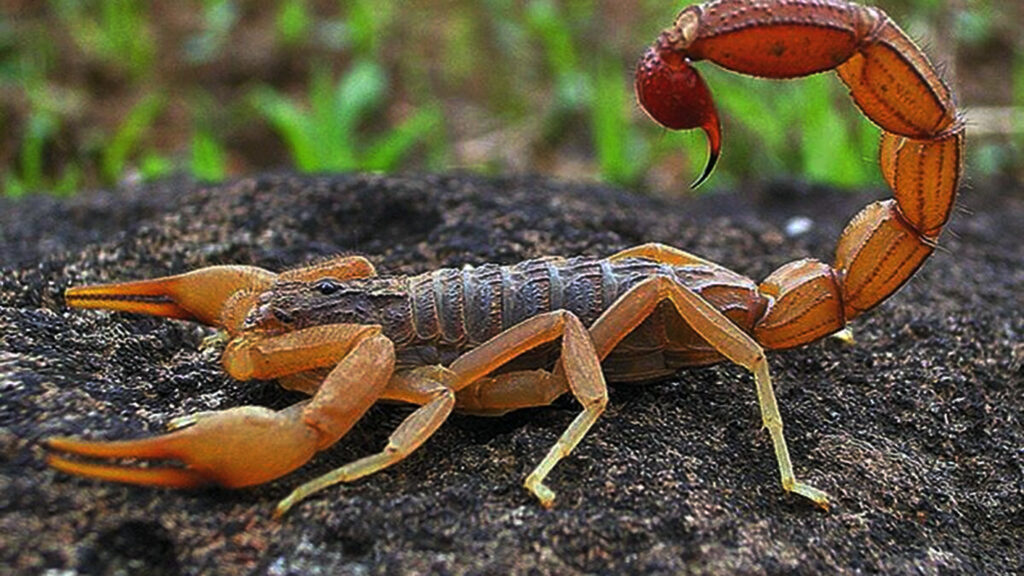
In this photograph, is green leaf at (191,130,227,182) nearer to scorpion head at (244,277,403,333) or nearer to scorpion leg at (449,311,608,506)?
scorpion head at (244,277,403,333)

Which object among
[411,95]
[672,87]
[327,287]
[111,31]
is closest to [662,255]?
[672,87]

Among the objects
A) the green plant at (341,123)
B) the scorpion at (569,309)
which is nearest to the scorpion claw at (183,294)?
the scorpion at (569,309)

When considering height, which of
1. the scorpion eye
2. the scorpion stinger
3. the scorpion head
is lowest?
the scorpion head

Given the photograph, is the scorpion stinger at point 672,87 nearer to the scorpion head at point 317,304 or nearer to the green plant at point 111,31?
the scorpion head at point 317,304

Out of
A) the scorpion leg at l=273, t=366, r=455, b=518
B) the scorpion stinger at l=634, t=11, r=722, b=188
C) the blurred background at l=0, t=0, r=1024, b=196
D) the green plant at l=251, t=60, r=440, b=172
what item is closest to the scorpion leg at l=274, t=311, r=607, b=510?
the scorpion leg at l=273, t=366, r=455, b=518

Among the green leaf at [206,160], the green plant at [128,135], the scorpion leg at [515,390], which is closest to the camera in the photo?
the scorpion leg at [515,390]

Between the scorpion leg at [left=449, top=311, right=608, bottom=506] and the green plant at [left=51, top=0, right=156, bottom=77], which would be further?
the green plant at [left=51, top=0, right=156, bottom=77]

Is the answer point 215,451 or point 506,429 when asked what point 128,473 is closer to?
point 215,451

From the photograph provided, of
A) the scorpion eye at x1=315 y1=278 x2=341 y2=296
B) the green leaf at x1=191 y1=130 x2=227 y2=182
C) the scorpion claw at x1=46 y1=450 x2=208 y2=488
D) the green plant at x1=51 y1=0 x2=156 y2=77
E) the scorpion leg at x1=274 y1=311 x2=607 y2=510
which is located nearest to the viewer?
the scorpion claw at x1=46 y1=450 x2=208 y2=488
